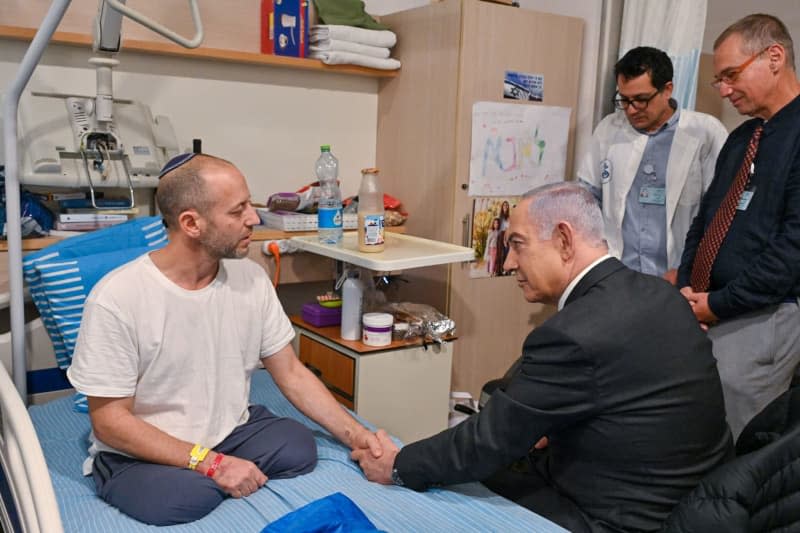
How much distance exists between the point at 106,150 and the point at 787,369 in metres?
2.31

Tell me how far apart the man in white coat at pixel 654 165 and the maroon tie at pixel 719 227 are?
0.78ft

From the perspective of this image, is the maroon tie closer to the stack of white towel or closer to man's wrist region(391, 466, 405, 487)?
man's wrist region(391, 466, 405, 487)

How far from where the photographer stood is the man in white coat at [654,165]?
2480 mm

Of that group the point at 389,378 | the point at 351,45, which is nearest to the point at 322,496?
the point at 389,378

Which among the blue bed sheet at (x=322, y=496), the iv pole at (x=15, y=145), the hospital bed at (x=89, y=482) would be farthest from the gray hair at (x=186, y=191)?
the blue bed sheet at (x=322, y=496)

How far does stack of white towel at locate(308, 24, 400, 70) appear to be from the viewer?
2961mm

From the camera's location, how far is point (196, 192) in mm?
1644

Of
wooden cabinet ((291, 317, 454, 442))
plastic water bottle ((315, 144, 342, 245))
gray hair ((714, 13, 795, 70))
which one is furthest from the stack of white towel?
gray hair ((714, 13, 795, 70))

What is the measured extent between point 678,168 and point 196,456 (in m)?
1.92

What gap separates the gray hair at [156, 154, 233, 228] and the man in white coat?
5.28 feet

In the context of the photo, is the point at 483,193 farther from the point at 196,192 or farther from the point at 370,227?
the point at 196,192

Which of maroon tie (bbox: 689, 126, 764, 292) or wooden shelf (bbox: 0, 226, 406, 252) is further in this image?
wooden shelf (bbox: 0, 226, 406, 252)

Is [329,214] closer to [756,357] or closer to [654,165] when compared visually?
[654,165]

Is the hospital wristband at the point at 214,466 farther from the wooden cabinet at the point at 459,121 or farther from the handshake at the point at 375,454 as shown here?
the wooden cabinet at the point at 459,121
